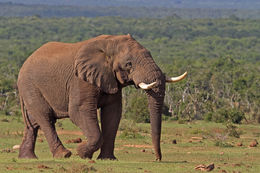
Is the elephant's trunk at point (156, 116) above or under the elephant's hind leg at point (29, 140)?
above

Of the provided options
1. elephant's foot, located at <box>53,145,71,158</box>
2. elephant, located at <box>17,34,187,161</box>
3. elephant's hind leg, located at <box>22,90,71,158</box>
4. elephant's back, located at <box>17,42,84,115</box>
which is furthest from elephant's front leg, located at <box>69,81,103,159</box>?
elephant's hind leg, located at <box>22,90,71,158</box>

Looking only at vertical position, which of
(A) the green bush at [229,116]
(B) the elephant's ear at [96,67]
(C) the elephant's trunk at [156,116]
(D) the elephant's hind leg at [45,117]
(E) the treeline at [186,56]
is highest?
(B) the elephant's ear at [96,67]

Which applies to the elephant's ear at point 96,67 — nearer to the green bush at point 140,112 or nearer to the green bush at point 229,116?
the green bush at point 140,112

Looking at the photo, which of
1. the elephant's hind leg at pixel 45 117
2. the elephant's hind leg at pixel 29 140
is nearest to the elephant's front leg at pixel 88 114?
the elephant's hind leg at pixel 45 117

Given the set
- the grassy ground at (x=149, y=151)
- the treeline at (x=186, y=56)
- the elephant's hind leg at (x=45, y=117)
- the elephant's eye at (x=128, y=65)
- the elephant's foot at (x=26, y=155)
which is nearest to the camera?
the grassy ground at (x=149, y=151)

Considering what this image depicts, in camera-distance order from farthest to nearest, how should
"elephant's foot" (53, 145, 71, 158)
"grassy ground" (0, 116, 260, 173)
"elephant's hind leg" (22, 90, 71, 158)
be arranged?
"elephant's hind leg" (22, 90, 71, 158) < "elephant's foot" (53, 145, 71, 158) < "grassy ground" (0, 116, 260, 173)

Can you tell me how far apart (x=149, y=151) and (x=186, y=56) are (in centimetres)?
6833

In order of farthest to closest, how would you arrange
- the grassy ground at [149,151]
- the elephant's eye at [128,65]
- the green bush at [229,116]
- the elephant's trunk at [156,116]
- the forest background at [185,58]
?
the forest background at [185,58] → the green bush at [229,116] → the elephant's eye at [128,65] → the elephant's trunk at [156,116] → the grassy ground at [149,151]

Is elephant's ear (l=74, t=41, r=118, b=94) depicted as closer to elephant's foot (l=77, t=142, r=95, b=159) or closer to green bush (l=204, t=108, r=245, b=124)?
elephant's foot (l=77, t=142, r=95, b=159)

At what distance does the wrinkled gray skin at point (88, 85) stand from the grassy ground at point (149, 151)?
1.74 ft

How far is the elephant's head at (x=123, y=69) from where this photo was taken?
1247 centimetres

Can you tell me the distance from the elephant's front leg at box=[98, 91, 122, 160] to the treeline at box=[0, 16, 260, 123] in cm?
1243

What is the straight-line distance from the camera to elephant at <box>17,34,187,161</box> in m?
12.6

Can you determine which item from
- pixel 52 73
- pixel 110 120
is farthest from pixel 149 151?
pixel 52 73
